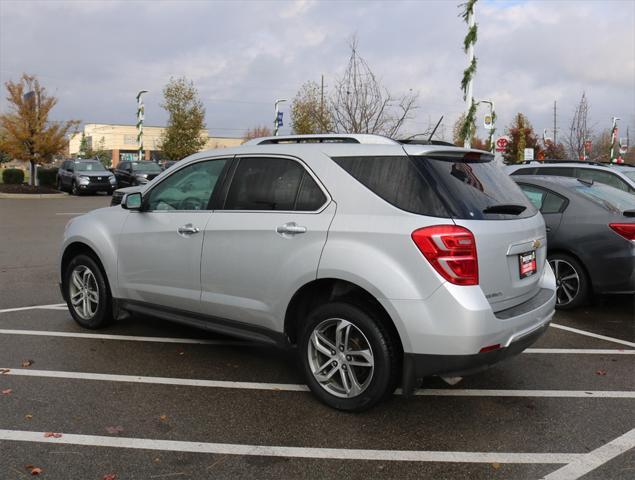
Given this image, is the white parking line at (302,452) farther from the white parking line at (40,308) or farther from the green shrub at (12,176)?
the green shrub at (12,176)

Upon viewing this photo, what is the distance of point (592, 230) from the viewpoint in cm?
632

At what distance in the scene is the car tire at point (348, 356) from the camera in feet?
11.9

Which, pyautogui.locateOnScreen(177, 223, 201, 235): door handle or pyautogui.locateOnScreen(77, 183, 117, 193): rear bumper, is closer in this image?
pyautogui.locateOnScreen(177, 223, 201, 235): door handle

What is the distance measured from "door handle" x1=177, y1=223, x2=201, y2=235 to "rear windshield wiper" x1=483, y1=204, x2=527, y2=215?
7.07 ft

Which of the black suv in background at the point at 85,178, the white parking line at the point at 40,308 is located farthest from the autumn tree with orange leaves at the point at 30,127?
the white parking line at the point at 40,308

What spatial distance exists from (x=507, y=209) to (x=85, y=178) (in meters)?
27.6

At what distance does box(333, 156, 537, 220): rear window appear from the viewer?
11.6 feet

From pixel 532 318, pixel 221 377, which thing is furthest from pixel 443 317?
pixel 221 377

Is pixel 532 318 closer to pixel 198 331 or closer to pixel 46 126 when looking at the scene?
pixel 198 331

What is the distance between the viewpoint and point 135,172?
29516 mm

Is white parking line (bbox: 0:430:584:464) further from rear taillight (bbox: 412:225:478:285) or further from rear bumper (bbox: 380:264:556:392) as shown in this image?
rear taillight (bbox: 412:225:478:285)

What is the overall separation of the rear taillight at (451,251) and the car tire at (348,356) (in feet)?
1.79

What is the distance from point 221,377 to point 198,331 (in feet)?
4.37

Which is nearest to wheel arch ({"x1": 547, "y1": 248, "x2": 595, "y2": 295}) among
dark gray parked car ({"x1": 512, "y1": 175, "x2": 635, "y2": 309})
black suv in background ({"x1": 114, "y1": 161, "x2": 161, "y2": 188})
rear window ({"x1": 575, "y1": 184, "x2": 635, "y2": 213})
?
dark gray parked car ({"x1": 512, "y1": 175, "x2": 635, "y2": 309})
